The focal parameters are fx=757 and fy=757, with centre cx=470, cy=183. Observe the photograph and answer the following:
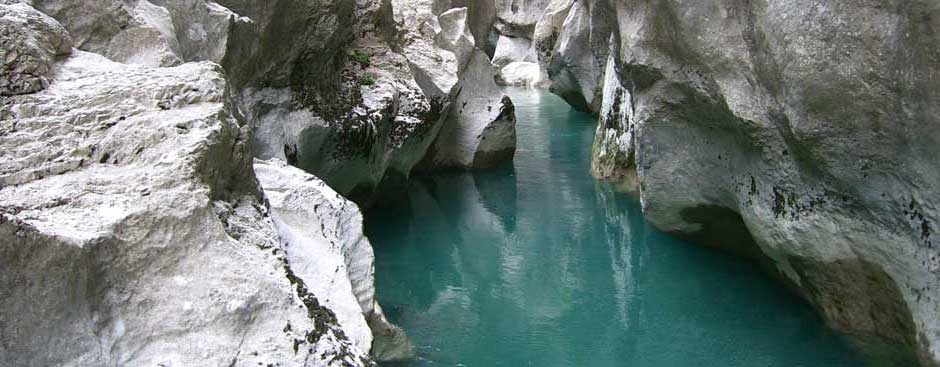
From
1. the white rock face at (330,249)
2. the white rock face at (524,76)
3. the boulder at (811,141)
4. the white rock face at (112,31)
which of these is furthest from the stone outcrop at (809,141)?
the white rock face at (524,76)

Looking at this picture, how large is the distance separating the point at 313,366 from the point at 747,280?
606cm

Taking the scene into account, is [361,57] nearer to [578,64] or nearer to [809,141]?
[809,141]

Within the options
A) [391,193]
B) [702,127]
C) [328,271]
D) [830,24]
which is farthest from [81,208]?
[391,193]

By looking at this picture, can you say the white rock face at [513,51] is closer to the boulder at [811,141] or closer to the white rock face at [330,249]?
the boulder at [811,141]

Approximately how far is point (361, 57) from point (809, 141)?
22.2 feet

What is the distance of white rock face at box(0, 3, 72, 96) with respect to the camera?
3.82m

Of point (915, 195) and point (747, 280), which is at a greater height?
point (915, 195)

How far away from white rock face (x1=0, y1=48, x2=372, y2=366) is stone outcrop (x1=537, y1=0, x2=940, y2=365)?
3.80 metres

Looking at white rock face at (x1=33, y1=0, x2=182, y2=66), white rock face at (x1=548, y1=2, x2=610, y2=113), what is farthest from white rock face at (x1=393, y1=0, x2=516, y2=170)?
white rock face at (x1=33, y1=0, x2=182, y2=66)

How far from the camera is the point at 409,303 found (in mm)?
8242

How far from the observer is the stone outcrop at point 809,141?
197 inches

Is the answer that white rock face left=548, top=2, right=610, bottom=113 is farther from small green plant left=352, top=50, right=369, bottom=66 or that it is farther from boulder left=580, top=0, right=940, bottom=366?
boulder left=580, top=0, right=940, bottom=366

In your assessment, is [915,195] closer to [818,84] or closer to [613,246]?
[818,84]

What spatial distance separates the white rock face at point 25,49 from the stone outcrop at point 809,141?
4870mm
